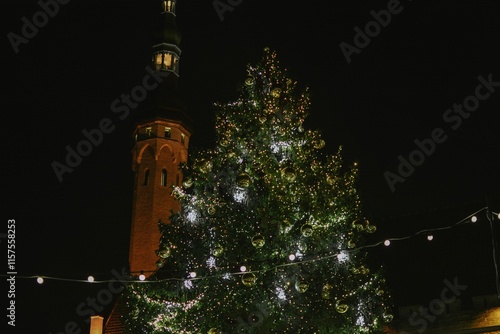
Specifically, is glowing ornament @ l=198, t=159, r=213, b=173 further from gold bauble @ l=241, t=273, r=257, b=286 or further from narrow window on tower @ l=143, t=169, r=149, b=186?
narrow window on tower @ l=143, t=169, r=149, b=186

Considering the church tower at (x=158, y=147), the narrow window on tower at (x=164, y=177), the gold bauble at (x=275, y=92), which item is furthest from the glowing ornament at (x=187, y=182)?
the narrow window on tower at (x=164, y=177)

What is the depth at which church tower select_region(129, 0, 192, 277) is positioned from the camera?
109ft

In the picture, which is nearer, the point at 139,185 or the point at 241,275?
the point at 241,275

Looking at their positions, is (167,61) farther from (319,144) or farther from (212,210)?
(212,210)

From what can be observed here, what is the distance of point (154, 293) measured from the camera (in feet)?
52.5

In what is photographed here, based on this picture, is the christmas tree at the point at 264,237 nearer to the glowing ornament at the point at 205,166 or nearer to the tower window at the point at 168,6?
the glowing ornament at the point at 205,166

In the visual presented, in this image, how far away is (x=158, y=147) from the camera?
35219 millimetres

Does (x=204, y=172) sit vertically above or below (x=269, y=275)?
above

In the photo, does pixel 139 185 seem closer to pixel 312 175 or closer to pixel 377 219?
pixel 377 219

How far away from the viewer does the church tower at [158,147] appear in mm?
33156

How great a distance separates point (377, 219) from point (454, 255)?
15.7ft

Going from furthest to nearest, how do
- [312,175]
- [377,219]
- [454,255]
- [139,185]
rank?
[139,185]
[377,219]
[454,255]
[312,175]

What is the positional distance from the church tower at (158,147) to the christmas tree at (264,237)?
53.1ft

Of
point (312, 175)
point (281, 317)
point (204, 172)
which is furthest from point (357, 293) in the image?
point (204, 172)
